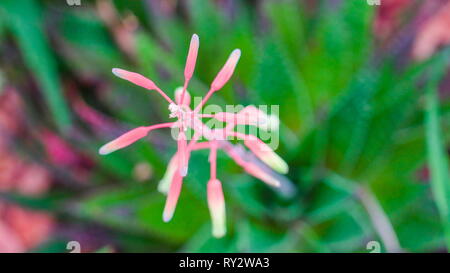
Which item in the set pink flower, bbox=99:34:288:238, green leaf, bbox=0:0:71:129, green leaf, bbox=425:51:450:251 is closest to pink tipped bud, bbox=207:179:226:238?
pink flower, bbox=99:34:288:238

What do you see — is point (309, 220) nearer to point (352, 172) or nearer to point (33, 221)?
point (352, 172)

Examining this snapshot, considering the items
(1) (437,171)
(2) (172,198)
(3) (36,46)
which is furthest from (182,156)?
(3) (36,46)

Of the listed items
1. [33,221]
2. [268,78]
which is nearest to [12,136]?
[33,221]

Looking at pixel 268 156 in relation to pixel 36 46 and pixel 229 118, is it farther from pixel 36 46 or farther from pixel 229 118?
pixel 36 46

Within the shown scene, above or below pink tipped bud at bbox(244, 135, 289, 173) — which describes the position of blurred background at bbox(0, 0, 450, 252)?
above

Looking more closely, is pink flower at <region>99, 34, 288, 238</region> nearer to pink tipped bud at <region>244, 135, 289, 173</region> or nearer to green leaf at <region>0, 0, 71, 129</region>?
pink tipped bud at <region>244, 135, 289, 173</region>

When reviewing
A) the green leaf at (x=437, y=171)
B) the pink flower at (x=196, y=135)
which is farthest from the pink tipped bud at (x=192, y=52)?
the green leaf at (x=437, y=171)

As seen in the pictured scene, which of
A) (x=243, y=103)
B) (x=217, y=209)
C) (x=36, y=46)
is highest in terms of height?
(x=36, y=46)
